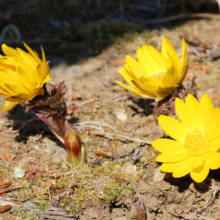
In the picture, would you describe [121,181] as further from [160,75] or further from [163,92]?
[160,75]

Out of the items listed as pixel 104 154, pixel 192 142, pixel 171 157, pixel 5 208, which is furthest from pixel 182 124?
pixel 5 208

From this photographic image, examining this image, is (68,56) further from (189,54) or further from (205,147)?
(205,147)

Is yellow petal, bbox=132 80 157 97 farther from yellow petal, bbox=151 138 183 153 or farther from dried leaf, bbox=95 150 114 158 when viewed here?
dried leaf, bbox=95 150 114 158

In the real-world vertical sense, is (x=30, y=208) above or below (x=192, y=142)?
below

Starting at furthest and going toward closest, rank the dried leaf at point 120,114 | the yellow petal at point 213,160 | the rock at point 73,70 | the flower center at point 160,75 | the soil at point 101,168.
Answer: the rock at point 73,70
the dried leaf at point 120,114
the flower center at point 160,75
the soil at point 101,168
the yellow petal at point 213,160

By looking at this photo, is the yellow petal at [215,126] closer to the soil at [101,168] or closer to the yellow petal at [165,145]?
the yellow petal at [165,145]

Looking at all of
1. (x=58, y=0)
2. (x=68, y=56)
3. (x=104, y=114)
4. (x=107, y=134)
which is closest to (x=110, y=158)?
(x=107, y=134)

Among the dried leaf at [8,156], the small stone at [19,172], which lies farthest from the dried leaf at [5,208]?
the dried leaf at [8,156]
